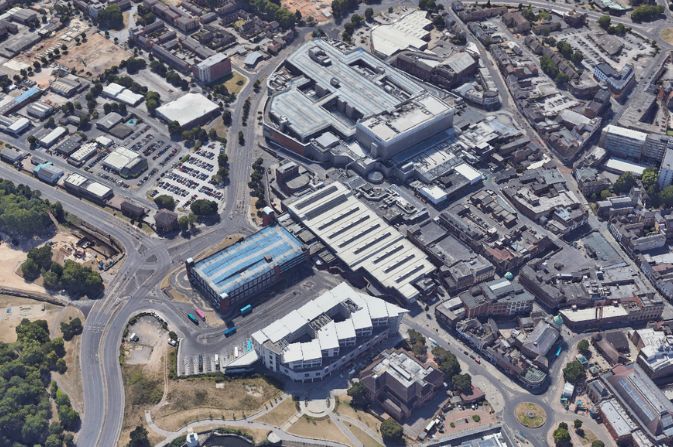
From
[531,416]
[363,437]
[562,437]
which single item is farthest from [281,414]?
[562,437]

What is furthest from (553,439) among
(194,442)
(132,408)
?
(132,408)

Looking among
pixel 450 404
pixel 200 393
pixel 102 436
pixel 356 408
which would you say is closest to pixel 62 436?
pixel 102 436

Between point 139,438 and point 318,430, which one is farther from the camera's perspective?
point 318,430

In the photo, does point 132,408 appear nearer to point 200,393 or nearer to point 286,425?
point 200,393

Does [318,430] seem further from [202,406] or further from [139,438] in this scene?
[139,438]

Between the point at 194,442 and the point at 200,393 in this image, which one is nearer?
the point at 194,442

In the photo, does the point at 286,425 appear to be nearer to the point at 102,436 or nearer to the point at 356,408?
the point at 356,408

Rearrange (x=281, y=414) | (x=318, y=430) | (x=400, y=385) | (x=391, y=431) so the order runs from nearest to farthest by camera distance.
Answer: (x=391, y=431) → (x=318, y=430) → (x=400, y=385) → (x=281, y=414)
